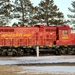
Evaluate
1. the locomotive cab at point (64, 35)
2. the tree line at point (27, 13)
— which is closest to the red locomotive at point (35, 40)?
the locomotive cab at point (64, 35)

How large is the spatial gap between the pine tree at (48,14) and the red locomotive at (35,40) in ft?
65.4

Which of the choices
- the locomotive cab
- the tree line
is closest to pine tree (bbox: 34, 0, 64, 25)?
the tree line

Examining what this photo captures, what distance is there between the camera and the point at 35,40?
34875 millimetres

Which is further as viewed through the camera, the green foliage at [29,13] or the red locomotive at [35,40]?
the green foliage at [29,13]

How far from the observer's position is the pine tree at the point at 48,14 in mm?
56062

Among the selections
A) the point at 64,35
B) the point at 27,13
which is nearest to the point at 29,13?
the point at 27,13

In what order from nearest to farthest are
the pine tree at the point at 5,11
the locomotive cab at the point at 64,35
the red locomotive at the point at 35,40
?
the red locomotive at the point at 35,40
the locomotive cab at the point at 64,35
the pine tree at the point at 5,11

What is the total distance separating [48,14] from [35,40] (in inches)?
899

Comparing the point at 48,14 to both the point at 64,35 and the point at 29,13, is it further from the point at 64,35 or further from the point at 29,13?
the point at 64,35

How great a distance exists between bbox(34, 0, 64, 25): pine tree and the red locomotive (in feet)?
65.4

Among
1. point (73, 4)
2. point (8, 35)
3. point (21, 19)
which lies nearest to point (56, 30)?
point (8, 35)

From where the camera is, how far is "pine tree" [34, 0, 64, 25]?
56062 millimetres

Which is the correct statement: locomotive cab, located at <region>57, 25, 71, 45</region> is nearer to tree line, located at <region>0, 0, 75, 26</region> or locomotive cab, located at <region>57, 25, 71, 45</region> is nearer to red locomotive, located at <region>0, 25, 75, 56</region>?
red locomotive, located at <region>0, 25, 75, 56</region>

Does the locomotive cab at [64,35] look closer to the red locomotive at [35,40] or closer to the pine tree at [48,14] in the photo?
the red locomotive at [35,40]
